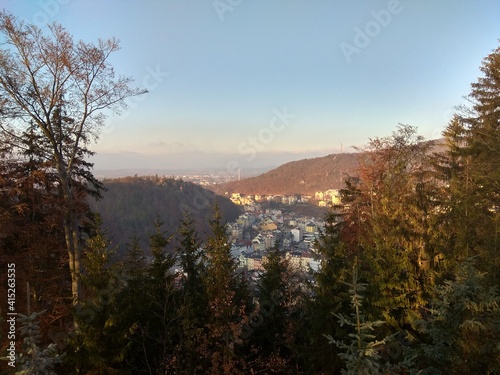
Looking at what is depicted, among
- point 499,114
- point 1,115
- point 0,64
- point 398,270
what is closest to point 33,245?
point 1,115

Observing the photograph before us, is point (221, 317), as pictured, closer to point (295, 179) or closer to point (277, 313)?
point (277, 313)

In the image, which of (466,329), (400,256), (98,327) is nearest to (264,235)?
(400,256)

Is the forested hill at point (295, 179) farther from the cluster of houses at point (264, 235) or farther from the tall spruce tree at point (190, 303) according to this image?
the tall spruce tree at point (190, 303)

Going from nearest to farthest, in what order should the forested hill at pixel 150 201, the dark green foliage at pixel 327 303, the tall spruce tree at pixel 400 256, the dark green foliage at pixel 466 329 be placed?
the dark green foliage at pixel 466 329 < the tall spruce tree at pixel 400 256 < the dark green foliage at pixel 327 303 < the forested hill at pixel 150 201

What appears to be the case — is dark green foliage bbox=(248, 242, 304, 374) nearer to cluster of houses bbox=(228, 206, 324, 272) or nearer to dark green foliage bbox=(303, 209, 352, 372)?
dark green foliage bbox=(303, 209, 352, 372)

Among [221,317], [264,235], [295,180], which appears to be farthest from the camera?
[295,180]

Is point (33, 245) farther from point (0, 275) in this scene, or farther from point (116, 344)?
point (116, 344)

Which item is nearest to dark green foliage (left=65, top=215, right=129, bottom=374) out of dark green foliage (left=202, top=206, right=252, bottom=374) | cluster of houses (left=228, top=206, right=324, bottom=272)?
dark green foliage (left=202, top=206, right=252, bottom=374)

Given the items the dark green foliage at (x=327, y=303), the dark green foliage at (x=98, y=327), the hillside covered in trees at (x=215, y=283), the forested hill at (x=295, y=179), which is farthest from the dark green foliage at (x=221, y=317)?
the forested hill at (x=295, y=179)
